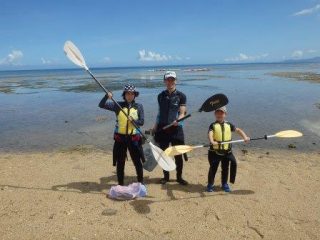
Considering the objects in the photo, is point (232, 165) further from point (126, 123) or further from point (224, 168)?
point (126, 123)

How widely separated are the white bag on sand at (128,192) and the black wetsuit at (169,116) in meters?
0.89

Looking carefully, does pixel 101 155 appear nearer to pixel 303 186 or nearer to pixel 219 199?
Result: pixel 219 199

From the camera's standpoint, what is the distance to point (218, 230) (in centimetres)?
540

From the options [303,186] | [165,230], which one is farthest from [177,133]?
[303,186]

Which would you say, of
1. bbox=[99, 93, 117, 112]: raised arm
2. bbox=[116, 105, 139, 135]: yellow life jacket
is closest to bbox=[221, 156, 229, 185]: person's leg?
bbox=[116, 105, 139, 135]: yellow life jacket

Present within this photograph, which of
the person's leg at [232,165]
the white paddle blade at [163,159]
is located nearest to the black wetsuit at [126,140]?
the white paddle blade at [163,159]

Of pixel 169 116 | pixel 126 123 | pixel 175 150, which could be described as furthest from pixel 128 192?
pixel 169 116

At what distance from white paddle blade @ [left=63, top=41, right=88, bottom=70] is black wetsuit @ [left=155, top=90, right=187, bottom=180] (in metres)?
1.81

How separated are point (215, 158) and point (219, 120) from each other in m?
0.70

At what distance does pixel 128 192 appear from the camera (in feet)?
21.4

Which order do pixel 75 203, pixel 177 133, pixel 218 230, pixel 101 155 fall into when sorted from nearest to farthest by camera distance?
pixel 218 230, pixel 75 203, pixel 177 133, pixel 101 155

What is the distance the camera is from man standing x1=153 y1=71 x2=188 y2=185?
670 centimetres

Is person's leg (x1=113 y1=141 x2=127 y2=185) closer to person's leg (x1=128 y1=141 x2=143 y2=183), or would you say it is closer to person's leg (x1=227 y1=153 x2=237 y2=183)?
person's leg (x1=128 y1=141 x2=143 y2=183)

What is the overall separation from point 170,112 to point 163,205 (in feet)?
5.51
